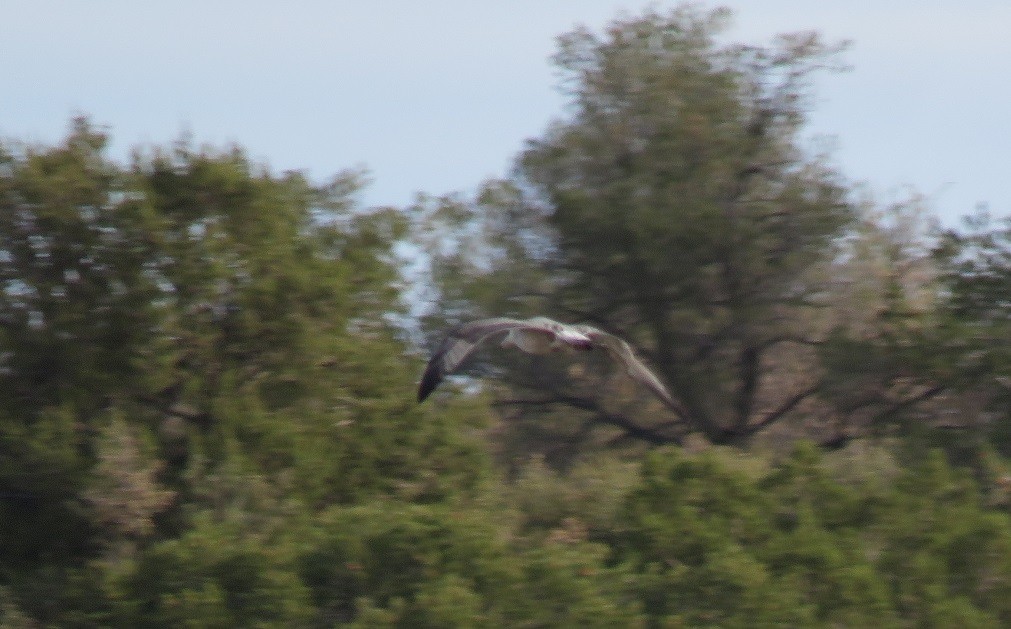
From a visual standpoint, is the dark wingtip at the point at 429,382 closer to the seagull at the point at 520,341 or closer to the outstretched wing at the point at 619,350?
the seagull at the point at 520,341

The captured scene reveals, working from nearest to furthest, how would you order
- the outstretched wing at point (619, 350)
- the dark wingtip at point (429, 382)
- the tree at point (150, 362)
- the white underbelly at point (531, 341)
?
the dark wingtip at point (429, 382) → the white underbelly at point (531, 341) → the outstretched wing at point (619, 350) → the tree at point (150, 362)

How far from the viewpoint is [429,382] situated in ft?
33.8

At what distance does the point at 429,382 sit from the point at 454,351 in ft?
0.83

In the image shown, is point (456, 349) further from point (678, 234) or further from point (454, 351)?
point (678, 234)

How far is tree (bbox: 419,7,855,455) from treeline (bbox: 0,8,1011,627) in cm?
5

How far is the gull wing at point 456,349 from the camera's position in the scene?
10.3m

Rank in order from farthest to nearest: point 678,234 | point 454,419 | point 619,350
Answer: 1. point 678,234
2. point 454,419
3. point 619,350

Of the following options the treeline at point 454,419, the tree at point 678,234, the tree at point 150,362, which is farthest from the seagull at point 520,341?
the tree at point 678,234

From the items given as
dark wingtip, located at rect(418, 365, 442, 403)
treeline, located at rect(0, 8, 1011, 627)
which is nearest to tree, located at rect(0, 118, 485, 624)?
treeline, located at rect(0, 8, 1011, 627)

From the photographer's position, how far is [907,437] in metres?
16.7

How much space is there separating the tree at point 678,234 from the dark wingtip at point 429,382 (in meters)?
9.03

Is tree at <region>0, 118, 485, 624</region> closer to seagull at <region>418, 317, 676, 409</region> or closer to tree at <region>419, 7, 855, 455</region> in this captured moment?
seagull at <region>418, 317, 676, 409</region>

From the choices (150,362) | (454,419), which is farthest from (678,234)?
(150,362)

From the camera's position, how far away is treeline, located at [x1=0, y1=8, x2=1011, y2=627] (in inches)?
434
